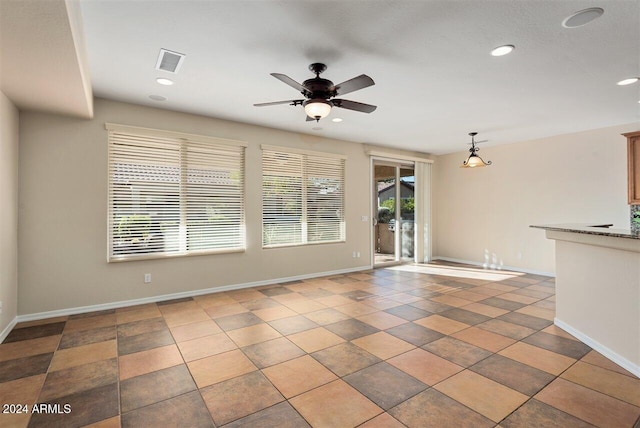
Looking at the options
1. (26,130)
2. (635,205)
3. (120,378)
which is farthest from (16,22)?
(635,205)

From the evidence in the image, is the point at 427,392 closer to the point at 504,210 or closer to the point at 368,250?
the point at 368,250

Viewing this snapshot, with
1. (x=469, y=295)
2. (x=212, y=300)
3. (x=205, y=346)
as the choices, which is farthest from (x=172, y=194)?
(x=469, y=295)

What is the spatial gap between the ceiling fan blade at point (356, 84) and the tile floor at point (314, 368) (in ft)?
8.00

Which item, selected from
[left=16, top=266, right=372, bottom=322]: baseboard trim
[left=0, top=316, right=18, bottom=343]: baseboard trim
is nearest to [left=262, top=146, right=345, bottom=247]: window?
[left=16, top=266, right=372, bottom=322]: baseboard trim

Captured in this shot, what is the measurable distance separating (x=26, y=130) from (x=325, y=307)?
14.2ft

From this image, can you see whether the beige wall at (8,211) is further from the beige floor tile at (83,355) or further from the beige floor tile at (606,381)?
the beige floor tile at (606,381)

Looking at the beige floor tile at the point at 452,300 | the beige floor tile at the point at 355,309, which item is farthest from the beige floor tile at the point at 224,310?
the beige floor tile at the point at 452,300

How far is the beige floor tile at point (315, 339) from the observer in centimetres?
308

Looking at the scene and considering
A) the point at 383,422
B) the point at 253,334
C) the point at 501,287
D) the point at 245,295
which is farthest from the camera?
the point at 501,287

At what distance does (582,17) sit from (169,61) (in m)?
3.50

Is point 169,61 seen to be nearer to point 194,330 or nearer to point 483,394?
point 194,330

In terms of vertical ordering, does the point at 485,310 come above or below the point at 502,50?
below

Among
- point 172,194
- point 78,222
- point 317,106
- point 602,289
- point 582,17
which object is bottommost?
point 602,289

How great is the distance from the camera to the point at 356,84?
2.68 metres
